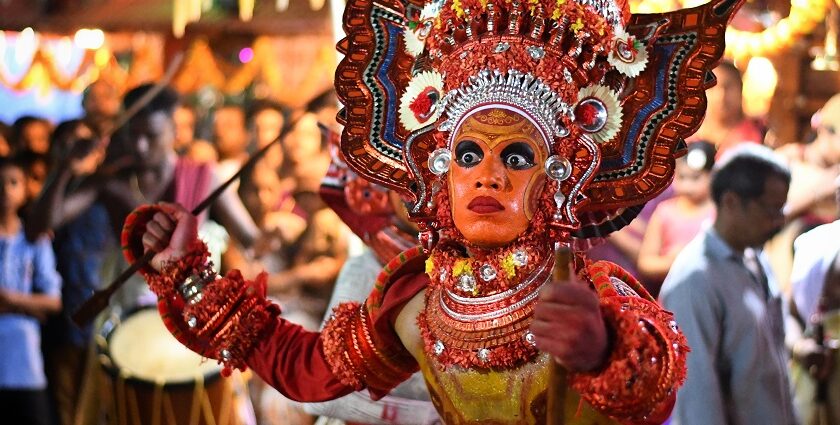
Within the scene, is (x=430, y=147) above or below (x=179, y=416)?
above

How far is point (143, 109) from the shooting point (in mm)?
6988

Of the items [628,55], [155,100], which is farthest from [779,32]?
[628,55]

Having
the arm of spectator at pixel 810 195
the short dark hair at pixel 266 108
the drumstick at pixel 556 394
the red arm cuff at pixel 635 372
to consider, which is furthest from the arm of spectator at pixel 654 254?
the short dark hair at pixel 266 108

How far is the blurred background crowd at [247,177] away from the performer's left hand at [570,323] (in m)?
1.95

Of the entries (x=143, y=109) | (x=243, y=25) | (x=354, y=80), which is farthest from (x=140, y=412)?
(x=243, y=25)

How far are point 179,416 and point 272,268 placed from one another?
1290mm

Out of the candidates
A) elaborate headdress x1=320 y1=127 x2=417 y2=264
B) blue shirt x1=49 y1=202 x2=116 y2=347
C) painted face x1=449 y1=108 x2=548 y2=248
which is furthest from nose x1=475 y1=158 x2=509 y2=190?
blue shirt x1=49 y1=202 x2=116 y2=347

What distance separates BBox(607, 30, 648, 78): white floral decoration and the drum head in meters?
2.63

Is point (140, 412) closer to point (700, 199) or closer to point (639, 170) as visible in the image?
point (700, 199)

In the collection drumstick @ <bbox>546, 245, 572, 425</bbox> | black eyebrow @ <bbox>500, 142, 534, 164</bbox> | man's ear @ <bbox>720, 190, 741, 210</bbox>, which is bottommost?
man's ear @ <bbox>720, 190, 741, 210</bbox>

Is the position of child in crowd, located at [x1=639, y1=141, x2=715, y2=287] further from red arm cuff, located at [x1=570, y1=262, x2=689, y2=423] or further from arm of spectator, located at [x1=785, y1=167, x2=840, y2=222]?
red arm cuff, located at [x1=570, y1=262, x2=689, y2=423]

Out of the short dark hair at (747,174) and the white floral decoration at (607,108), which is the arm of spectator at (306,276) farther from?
the white floral decoration at (607,108)

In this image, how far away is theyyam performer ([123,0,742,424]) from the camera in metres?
2.98

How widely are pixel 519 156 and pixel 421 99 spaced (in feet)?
1.16
